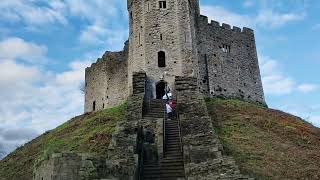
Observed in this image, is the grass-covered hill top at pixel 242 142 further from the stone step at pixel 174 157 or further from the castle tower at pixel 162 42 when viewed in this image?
the castle tower at pixel 162 42

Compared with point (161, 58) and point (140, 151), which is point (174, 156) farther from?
point (161, 58)

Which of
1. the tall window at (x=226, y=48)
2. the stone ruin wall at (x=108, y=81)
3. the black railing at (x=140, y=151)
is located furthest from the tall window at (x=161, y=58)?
the black railing at (x=140, y=151)

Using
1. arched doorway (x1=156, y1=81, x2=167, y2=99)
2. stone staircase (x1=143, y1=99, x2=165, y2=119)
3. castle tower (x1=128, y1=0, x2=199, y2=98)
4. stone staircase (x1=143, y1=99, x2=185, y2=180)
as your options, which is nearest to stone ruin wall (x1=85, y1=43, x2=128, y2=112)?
castle tower (x1=128, y1=0, x2=199, y2=98)

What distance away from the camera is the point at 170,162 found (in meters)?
20.8

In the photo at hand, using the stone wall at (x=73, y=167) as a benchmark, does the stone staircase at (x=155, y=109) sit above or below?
above

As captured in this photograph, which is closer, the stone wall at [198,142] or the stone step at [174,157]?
the stone wall at [198,142]

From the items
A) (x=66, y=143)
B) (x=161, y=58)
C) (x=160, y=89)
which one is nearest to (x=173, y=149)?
(x=66, y=143)

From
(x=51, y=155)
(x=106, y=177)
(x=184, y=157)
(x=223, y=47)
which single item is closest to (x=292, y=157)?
(x=184, y=157)

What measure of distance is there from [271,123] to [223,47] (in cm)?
1374

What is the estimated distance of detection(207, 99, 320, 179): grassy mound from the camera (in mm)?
20797

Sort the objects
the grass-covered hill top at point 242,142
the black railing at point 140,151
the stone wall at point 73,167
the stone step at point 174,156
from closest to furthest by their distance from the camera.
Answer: the stone wall at point 73,167, the black railing at point 140,151, the stone step at point 174,156, the grass-covered hill top at point 242,142

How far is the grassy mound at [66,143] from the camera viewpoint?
25.1 metres

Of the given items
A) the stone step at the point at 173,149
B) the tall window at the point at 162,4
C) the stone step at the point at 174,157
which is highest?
the tall window at the point at 162,4

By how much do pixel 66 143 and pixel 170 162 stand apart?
908cm
